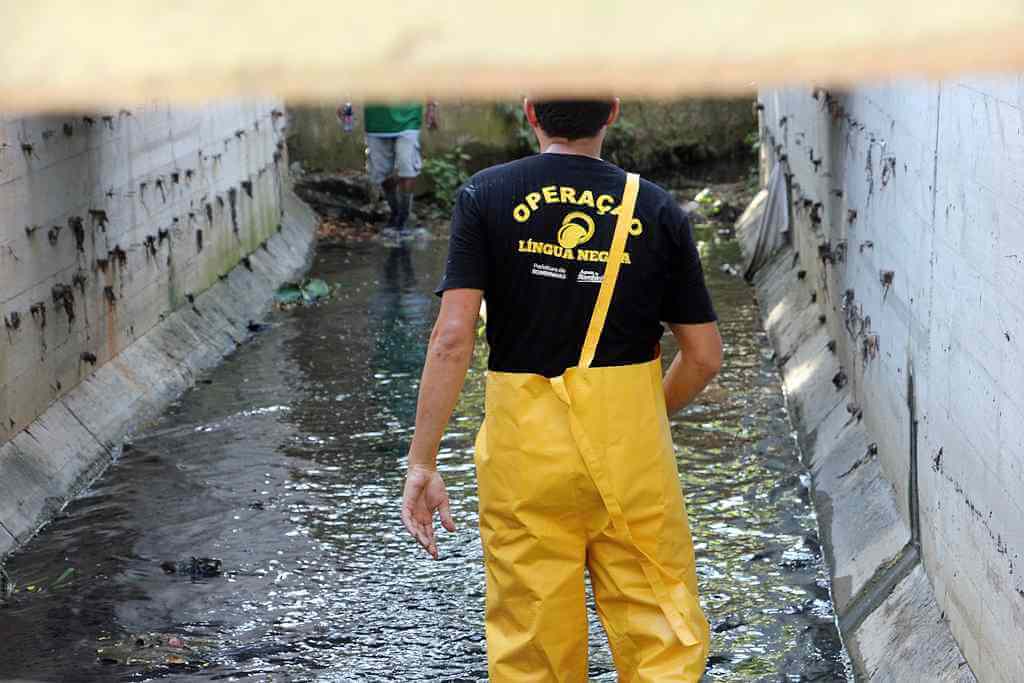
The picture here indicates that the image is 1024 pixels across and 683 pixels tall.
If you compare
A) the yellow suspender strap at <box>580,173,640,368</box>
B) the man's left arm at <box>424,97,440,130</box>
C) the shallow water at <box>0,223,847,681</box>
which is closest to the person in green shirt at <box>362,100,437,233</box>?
the man's left arm at <box>424,97,440,130</box>

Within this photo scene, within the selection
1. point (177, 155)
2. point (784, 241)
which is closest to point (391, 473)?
point (177, 155)

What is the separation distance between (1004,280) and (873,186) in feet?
9.96

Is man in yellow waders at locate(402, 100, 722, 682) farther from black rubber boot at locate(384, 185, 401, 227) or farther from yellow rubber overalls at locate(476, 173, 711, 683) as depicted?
black rubber boot at locate(384, 185, 401, 227)

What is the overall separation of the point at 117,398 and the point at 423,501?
4653 millimetres

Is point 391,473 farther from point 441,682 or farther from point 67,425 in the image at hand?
point 441,682

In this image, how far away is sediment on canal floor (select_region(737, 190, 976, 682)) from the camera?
5.11m

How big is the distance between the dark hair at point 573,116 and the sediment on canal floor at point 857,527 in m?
1.99

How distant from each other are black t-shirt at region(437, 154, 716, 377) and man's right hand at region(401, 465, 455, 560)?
409mm

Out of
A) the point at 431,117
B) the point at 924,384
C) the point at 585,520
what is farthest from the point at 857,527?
the point at 431,117

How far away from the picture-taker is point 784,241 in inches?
493

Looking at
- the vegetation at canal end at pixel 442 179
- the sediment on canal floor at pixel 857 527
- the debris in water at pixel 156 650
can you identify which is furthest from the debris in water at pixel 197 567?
the vegetation at canal end at pixel 442 179

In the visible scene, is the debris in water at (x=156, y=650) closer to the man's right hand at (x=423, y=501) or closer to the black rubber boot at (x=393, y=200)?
the man's right hand at (x=423, y=501)

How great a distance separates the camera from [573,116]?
13.3 ft

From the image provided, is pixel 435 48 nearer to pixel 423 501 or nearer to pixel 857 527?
pixel 423 501
